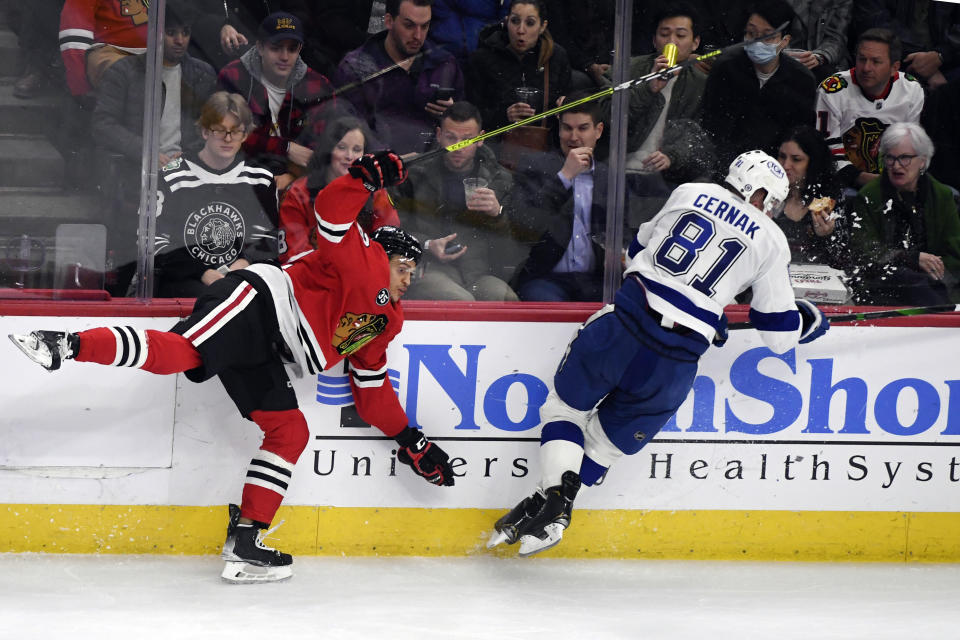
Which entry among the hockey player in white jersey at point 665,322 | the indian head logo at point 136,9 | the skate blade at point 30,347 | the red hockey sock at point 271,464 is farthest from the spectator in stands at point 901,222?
the skate blade at point 30,347

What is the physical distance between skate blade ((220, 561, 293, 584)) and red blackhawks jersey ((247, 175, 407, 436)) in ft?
1.75

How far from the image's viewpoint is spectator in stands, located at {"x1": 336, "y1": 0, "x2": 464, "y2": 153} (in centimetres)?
308

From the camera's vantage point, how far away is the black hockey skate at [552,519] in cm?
290

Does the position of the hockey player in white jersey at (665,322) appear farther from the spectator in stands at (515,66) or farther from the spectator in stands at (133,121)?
the spectator in stands at (133,121)

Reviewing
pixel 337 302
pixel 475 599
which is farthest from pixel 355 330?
pixel 475 599

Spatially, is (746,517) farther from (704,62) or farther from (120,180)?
(120,180)

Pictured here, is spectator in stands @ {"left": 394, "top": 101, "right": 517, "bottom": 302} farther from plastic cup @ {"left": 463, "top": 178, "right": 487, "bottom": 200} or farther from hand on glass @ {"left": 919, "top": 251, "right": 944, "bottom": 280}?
hand on glass @ {"left": 919, "top": 251, "right": 944, "bottom": 280}

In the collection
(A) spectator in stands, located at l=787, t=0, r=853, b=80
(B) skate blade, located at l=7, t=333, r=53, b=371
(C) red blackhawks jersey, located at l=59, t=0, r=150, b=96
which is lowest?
(B) skate blade, located at l=7, t=333, r=53, b=371

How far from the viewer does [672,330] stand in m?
2.92

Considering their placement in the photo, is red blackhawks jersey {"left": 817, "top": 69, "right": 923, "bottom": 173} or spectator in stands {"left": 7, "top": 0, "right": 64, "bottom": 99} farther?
red blackhawks jersey {"left": 817, "top": 69, "right": 923, "bottom": 173}

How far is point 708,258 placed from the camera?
2.88 meters

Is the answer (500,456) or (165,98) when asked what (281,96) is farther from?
(500,456)

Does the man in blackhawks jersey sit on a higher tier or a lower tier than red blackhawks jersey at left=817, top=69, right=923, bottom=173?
lower

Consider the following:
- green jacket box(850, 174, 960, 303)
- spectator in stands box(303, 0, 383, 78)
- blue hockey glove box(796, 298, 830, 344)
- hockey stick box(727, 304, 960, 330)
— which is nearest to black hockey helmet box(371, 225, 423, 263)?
spectator in stands box(303, 0, 383, 78)
